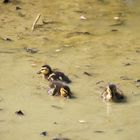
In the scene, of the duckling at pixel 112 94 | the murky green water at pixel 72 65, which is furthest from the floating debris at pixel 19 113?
the duckling at pixel 112 94

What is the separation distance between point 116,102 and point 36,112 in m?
0.98

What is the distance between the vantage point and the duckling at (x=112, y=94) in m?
7.42

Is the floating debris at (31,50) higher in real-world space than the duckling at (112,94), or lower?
lower

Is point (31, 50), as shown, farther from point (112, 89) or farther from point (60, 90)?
point (112, 89)

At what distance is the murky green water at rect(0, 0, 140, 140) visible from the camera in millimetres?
6855

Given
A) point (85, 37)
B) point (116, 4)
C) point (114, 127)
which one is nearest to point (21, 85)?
point (114, 127)

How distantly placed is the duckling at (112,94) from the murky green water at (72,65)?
81 millimetres

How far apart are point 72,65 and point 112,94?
1.45m

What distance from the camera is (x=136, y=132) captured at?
22.2 feet

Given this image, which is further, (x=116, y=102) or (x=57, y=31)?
(x=57, y=31)

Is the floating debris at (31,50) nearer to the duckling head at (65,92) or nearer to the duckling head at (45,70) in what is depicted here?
the duckling head at (45,70)

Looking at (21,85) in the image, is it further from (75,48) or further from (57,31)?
(57,31)

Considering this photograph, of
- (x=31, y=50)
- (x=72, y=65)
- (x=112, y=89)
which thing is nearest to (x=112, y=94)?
(x=112, y=89)

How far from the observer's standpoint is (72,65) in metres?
8.73
